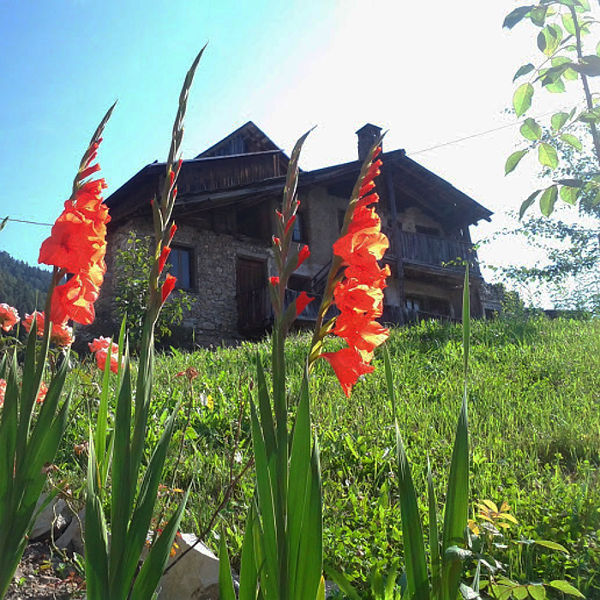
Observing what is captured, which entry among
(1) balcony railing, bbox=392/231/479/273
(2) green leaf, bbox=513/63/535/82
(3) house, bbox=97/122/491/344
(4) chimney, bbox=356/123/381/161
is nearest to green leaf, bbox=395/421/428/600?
(2) green leaf, bbox=513/63/535/82

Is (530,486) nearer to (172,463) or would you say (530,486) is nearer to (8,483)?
(172,463)

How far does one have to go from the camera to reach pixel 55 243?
117cm

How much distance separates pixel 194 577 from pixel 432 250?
17.0 m

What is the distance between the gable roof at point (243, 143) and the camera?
61.7ft

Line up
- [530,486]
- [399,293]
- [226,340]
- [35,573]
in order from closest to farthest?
1. [35,573]
2. [530,486]
3. [226,340]
4. [399,293]

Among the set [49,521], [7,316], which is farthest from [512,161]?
[49,521]

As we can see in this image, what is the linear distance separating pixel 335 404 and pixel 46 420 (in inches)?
130

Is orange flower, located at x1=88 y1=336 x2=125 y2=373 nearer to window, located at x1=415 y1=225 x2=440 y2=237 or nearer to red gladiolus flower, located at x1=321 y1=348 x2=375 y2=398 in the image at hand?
red gladiolus flower, located at x1=321 y1=348 x2=375 y2=398

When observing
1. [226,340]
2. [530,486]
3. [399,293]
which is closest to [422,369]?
[530,486]

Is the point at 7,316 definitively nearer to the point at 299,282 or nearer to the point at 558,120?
the point at 558,120

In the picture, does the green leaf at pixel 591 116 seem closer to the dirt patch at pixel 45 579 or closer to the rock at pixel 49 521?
the dirt patch at pixel 45 579

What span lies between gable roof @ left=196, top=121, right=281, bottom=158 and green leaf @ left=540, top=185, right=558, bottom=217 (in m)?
18.1

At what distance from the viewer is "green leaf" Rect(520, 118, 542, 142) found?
4.25 ft

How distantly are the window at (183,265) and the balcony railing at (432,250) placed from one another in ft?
20.0
